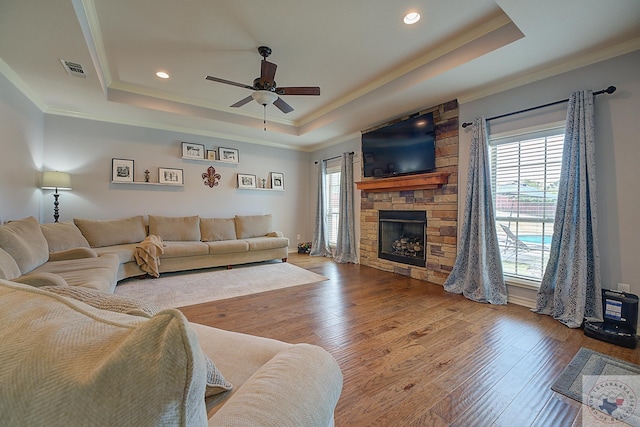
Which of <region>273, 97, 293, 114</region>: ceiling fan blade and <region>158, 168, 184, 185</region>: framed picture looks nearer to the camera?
<region>273, 97, 293, 114</region>: ceiling fan blade

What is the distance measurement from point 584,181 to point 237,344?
10.7ft

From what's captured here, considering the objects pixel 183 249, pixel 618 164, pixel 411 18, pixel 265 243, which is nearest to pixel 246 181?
pixel 265 243

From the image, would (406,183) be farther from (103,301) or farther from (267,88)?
(103,301)

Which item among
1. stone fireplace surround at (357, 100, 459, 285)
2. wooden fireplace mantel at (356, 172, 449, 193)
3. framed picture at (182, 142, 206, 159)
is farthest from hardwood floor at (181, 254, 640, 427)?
framed picture at (182, 142, 206, 159)

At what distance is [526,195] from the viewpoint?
307cm

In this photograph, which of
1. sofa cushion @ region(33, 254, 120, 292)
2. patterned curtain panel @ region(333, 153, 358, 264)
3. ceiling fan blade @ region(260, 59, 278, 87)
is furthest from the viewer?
patterned curtain panel @ region(333, 153, 358, 264)

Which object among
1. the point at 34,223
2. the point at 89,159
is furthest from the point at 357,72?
the point at 89,159

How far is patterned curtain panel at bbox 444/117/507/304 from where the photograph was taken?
3178mm

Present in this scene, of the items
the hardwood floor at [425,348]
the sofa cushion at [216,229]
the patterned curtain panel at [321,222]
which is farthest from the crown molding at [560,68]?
the sofa cushion at [216,229]

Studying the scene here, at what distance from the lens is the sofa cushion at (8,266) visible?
6.14 ft

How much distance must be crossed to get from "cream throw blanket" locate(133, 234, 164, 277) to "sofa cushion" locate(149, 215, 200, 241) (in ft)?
2.28

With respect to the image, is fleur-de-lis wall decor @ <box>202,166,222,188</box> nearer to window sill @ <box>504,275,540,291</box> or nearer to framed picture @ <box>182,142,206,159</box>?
framed picture @ <box>182,142,206,159</box>

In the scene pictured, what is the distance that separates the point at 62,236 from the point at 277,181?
378 centimetres

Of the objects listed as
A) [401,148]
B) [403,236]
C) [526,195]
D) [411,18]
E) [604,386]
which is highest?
[411,18]
